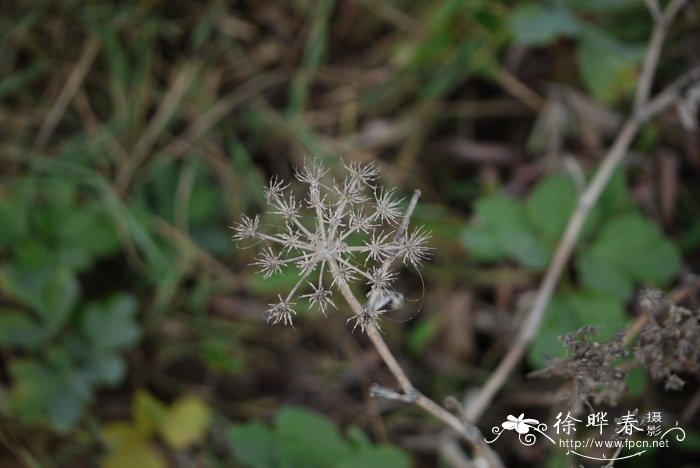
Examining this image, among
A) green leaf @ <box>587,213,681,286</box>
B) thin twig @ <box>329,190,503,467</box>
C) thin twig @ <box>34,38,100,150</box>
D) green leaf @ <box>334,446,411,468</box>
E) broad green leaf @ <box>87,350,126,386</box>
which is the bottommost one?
thin twig @ <box>329,190,503,467</box>

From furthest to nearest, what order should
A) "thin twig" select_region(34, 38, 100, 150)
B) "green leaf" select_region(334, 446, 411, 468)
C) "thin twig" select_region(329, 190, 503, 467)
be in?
"thin twig" select_region(34, 38, 100, 150)
"green leaf" select_region(334, 446, 411, 468)
"thin twig" select_region(329, 190, 503, 467)

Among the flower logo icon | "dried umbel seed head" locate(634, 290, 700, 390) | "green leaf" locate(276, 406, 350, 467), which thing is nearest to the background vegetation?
the flower logo icon

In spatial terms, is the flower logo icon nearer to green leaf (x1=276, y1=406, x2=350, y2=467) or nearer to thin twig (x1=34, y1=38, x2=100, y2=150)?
green leaf (x1=276, y1=406, x2=350, y2=467)

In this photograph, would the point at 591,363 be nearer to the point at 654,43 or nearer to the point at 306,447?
the point at 306,447

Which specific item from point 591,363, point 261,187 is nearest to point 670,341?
point 591,363

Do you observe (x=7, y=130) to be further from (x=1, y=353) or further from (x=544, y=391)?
(x=544, y=391)

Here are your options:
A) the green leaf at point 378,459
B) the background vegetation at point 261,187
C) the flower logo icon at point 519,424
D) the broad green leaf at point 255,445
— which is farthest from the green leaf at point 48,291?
the flower logo icon at point 519,424

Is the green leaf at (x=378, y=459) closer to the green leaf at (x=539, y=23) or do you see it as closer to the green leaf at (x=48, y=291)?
the green leaf at (x=48, y=291)
